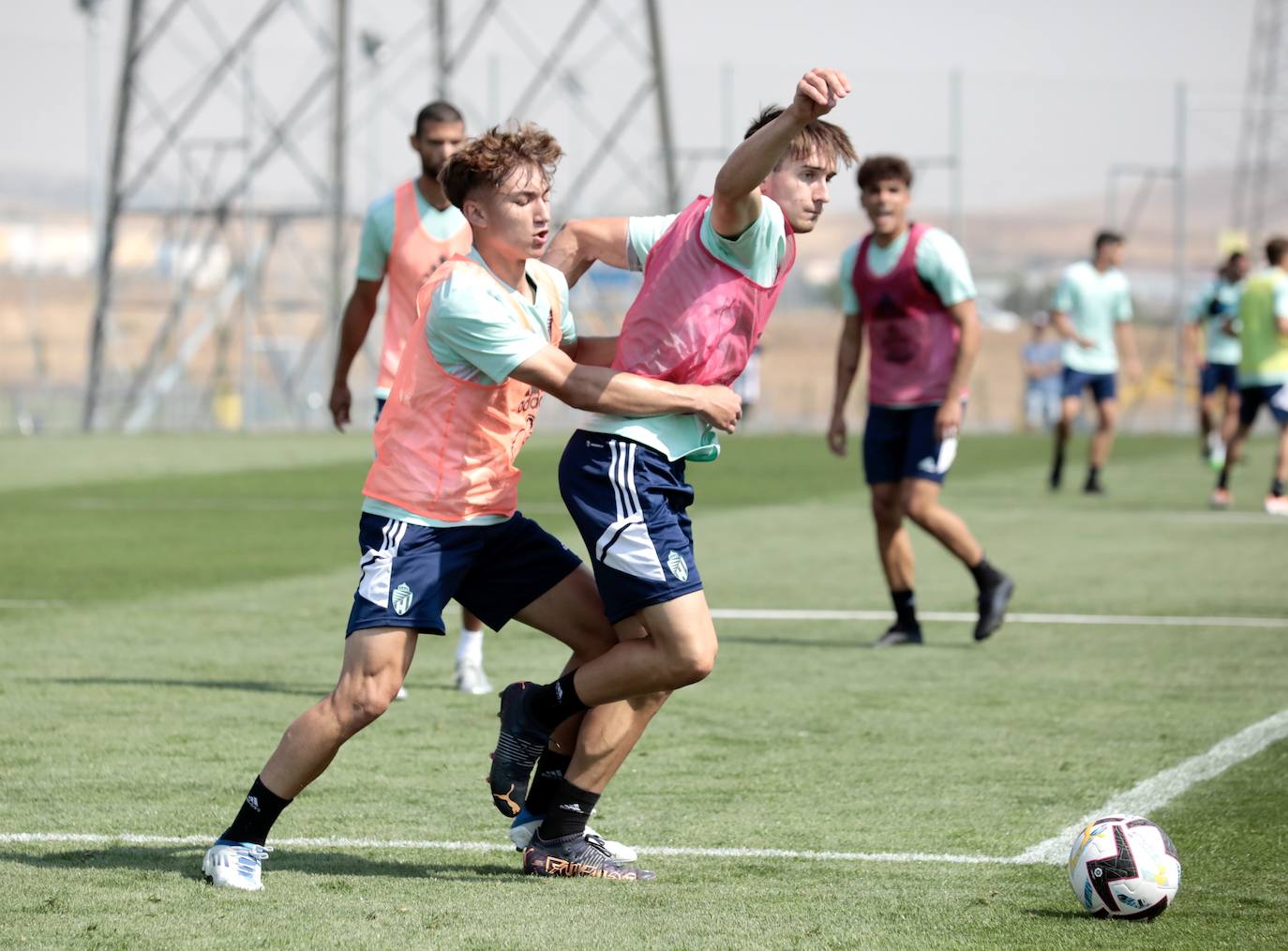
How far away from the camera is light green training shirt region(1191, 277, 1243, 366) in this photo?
65.5 feet

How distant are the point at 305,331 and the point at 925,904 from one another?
127 ft

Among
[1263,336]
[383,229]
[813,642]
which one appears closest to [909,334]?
[813,642]

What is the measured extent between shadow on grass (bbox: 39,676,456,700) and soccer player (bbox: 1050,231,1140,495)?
11465 millimetres

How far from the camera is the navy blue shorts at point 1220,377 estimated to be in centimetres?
2034

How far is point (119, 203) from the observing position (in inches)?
1387

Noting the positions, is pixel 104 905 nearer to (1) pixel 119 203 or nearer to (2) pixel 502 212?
(2) pixel 502 212

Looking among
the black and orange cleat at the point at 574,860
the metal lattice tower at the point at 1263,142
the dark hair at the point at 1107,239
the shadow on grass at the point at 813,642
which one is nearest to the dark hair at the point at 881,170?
the shadow on grass at the point at 813,642

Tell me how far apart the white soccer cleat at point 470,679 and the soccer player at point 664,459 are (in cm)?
272

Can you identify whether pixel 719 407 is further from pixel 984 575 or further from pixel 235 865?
pixel 984 575

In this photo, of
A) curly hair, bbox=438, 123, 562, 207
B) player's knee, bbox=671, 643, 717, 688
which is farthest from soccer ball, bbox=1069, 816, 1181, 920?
curly hair, bbox=438, 123, 562, 207

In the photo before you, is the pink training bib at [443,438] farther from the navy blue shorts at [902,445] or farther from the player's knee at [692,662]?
the navy blue shorts at [902,445]

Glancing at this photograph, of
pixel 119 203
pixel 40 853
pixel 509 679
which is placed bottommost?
pixel 119 203

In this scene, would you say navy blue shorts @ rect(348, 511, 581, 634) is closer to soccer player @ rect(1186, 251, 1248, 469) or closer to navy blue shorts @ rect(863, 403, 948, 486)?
navy blue shorts @ rect(863, 403, 948, 486)

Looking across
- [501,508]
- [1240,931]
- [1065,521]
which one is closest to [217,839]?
[501,508]
